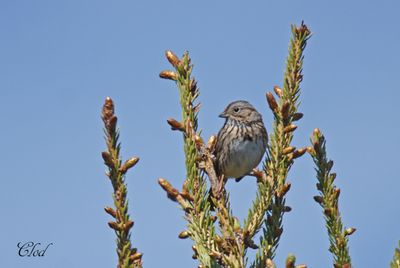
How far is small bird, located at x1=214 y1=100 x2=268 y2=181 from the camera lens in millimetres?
8516

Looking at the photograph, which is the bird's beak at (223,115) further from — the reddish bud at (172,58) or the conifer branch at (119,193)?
the conifer branch at (119,193)

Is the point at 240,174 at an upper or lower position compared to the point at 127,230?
upper

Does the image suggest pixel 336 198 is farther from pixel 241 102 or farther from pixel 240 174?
pixel 241 102

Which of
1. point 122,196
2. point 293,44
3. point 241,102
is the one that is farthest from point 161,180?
point 241,102

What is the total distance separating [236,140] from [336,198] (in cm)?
533

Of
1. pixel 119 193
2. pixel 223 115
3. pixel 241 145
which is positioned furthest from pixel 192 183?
pixel 223 115

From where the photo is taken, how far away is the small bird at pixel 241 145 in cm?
852

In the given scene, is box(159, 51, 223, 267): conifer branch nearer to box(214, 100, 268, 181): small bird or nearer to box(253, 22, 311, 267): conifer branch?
box(253, 22, 311, 267): conifer branch

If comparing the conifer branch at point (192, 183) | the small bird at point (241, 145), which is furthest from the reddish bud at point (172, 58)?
the small bird at point (241, 145)

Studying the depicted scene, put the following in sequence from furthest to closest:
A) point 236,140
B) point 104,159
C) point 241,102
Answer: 1. point 241,102
2. point 236,140
3. point 104,159

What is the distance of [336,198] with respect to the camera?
11.0 ft

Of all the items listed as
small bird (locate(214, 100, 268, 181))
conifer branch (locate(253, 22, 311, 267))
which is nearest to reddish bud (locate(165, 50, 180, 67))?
conifer branch (locate(253, 22, 311, 267))

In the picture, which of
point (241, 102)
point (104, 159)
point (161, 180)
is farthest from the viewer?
point (241, 102)

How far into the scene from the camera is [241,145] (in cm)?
860
